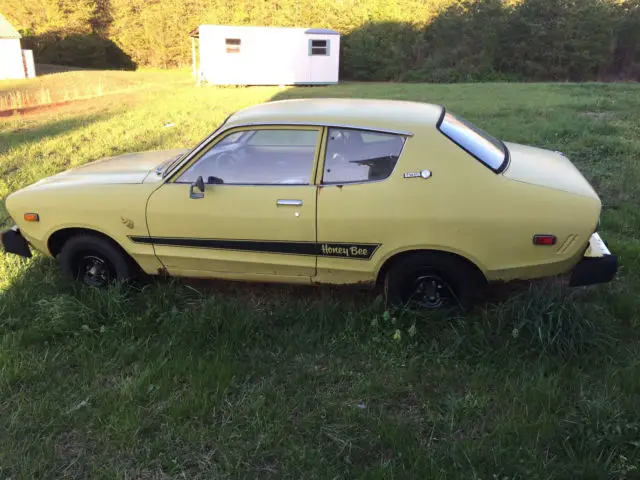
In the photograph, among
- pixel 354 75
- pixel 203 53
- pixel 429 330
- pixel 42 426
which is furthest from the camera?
pixel 354 75

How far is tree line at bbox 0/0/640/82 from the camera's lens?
103 ft

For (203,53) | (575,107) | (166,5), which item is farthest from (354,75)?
(575,107)

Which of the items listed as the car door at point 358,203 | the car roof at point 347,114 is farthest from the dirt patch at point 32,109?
the car door at point 358,203

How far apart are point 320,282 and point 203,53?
2332 cm

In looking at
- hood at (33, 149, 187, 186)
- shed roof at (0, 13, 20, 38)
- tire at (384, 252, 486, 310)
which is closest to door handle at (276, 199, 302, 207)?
tire at (384, 252, 486, 310)

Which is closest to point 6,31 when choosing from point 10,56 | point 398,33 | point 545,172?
point 10,56

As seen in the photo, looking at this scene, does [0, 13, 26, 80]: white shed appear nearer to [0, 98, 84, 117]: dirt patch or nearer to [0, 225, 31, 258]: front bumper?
[0, 98, 84, 117]: dirt patch

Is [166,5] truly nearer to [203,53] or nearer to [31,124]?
[203,53]

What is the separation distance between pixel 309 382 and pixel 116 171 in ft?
7.99

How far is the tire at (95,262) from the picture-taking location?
4.11m

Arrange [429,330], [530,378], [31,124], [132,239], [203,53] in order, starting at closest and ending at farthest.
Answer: [530,378], [429,330], [132,239], [31,124], [203,53]

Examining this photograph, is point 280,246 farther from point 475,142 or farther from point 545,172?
point 545,172

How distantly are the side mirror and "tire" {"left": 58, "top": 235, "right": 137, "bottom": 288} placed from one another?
85 centimetres

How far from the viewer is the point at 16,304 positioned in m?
4.11
